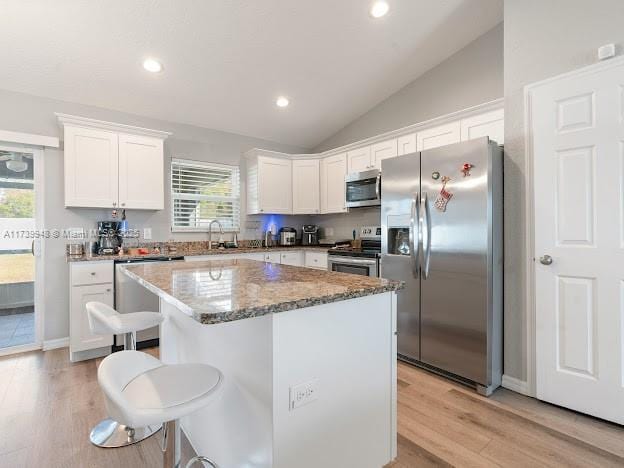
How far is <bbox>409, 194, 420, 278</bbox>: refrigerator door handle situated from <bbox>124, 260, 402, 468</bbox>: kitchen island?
132 cm

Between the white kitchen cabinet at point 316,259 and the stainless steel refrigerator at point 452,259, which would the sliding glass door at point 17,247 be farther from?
the stainless steel refrigerator at point 452,259

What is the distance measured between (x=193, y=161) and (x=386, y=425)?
12.5 ft

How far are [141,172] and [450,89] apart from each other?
11.5ft

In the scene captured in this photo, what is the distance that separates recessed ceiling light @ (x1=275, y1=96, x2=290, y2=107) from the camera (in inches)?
158

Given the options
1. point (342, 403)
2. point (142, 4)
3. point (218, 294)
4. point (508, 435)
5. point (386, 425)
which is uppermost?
point (142, 4)

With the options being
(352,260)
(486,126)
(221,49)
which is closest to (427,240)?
(352,260)

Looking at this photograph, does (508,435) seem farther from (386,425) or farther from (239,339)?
(239,339)

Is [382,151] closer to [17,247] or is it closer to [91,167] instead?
[91,167]

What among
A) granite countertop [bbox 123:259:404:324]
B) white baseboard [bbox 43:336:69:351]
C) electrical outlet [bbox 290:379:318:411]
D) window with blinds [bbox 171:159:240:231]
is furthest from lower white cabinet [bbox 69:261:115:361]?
electrical outlet [bbox 290:379:318:411]

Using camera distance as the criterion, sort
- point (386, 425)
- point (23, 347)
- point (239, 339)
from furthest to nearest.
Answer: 1. point (23, 347)
2. point (386, 425)
3. point (239, 339)

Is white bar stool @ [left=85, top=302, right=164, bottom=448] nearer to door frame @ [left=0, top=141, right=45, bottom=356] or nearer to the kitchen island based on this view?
the kitchen island

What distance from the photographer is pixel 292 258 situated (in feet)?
14.5

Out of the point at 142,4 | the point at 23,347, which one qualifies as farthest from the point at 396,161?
the point at 23,347

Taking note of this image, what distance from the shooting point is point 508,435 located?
74.3 inches
